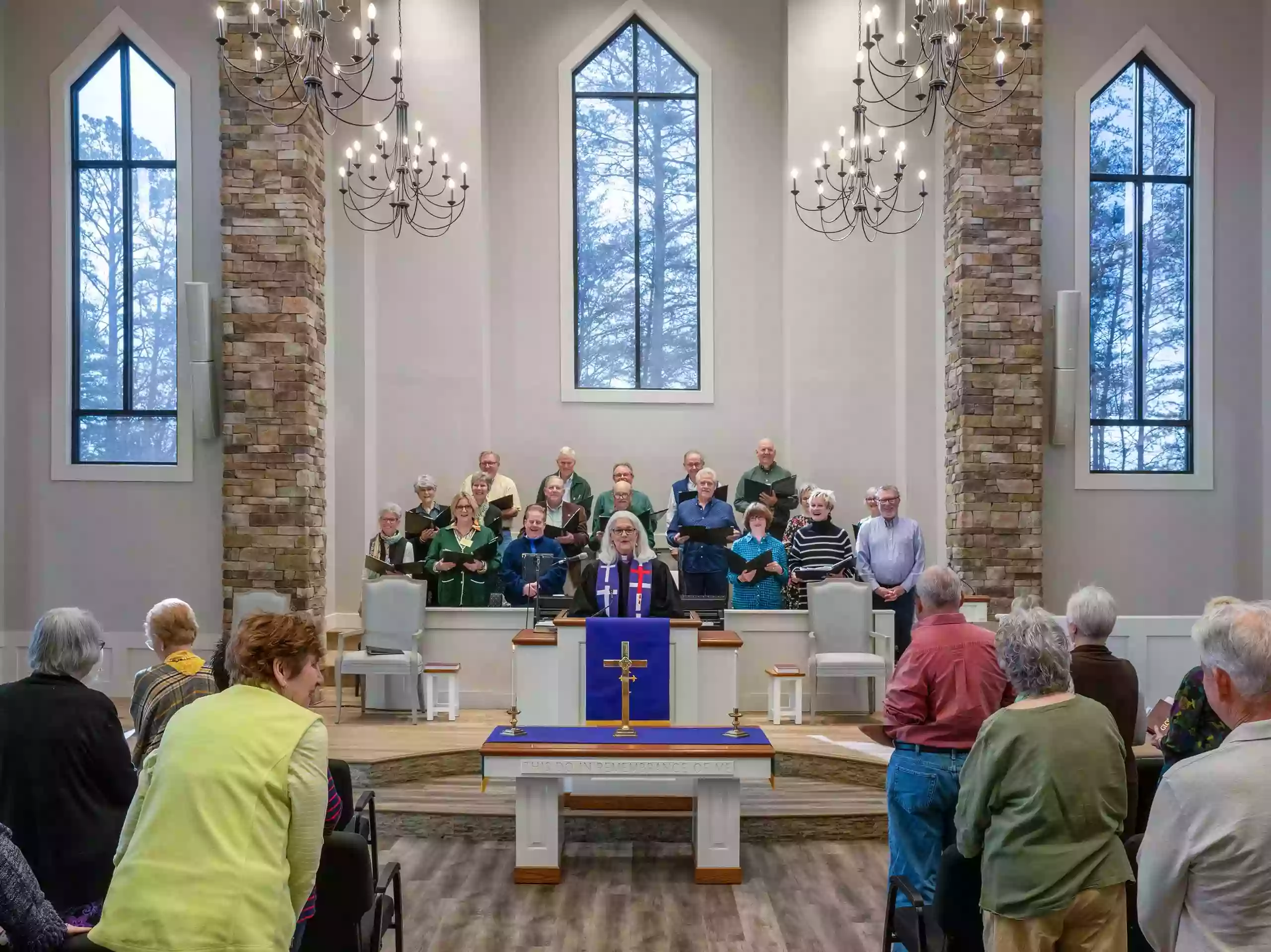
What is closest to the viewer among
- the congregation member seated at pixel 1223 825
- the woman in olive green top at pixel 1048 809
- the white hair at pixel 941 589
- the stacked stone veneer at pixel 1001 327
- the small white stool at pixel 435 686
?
the congregation member seated at pixel 1223 825

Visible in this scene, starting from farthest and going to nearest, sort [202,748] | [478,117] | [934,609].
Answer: [478,117] < [934,609] < [202,748]

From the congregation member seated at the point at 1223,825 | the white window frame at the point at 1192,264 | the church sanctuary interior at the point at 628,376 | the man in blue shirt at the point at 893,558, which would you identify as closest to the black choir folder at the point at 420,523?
the church sanctuary interior at the point at 628,376

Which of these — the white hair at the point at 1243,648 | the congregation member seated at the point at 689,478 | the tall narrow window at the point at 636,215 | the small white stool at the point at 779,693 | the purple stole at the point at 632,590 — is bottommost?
the small white stool at the point at 779,693

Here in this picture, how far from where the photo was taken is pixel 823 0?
33.8ft

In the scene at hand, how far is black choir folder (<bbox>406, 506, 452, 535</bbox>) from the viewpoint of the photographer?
27.6 ft

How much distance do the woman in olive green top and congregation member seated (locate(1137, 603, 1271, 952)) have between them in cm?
66

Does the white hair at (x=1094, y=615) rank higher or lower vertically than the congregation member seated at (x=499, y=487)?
lower

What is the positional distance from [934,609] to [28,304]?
341 inches

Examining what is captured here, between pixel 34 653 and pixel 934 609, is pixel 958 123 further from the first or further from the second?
pixel 34 653

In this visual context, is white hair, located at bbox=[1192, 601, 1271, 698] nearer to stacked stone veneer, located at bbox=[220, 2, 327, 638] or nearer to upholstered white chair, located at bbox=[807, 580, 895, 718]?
upholstered white chair, located at bbox=[807, 580, 895, 718]

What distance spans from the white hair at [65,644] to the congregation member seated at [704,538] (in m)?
5.04

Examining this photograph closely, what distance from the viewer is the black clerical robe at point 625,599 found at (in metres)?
6.41

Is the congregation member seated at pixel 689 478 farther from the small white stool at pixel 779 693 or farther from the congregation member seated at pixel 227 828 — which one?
the congregation member seated at pixel 227 828

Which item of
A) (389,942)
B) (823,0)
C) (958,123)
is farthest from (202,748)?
(823,0)
